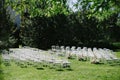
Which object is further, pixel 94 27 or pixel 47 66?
pixel 94 27

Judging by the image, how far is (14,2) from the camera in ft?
33.9

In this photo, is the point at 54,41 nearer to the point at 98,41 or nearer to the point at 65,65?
the point at 98,41

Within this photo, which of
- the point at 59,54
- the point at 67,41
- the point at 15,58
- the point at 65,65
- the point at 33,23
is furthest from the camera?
the point at 67,41

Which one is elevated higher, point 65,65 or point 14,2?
point 14,2

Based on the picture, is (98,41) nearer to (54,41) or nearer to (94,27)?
(94,27)

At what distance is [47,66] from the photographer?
22.3m

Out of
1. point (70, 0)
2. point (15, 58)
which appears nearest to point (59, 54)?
point (15, 58)

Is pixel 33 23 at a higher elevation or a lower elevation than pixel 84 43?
higher

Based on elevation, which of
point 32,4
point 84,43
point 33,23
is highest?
point 32,4

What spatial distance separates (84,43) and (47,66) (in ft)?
84.3

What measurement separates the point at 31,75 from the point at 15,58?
725cm

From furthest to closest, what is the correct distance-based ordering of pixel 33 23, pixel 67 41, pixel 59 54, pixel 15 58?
pixel 67 41 < pixel 33 23 < pixel 59 54 < pixel 15 58

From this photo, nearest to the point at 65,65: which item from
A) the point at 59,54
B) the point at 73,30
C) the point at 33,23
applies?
the point at 59,54

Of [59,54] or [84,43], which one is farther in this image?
[84,43]
